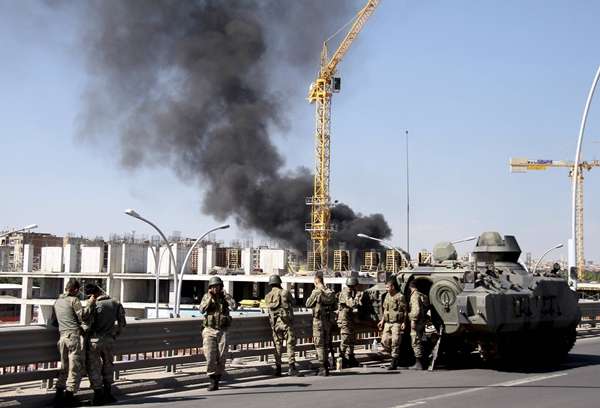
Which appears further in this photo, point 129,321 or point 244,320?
point 244,320

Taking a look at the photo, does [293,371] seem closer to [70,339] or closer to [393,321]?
[393,321]

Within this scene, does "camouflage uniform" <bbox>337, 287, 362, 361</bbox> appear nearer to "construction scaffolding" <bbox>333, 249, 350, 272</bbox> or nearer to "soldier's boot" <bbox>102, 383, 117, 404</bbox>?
"soldier's boot" <bbox>102, 383, 117, 404</bbox>

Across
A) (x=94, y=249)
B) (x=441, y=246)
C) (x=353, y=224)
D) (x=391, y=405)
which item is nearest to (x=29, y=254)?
(x=94, y=249)

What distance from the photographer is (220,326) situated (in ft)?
35.5

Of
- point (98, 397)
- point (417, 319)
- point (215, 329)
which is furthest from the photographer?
point (417, 319)

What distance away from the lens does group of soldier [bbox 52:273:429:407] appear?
30.1 ft

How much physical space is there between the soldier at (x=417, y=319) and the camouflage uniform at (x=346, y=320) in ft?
3.32

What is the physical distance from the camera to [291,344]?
12.3 metres

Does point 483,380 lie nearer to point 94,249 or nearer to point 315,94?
point 94,249

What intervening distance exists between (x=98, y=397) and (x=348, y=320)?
16.6 feet

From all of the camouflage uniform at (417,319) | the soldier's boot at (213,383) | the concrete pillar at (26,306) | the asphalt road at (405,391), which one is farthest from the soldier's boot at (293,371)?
the concrete pillar at (26,306)

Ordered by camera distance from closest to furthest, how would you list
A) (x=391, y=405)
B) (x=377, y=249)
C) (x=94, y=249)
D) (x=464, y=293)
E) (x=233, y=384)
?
(x=391, y=405)
(x=233, y=384)
(x=464, y=293)
(x=94, y=249)
(x=377, y=249)

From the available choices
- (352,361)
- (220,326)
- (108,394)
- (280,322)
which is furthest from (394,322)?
(108,394)

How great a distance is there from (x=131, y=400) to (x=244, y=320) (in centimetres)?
285
